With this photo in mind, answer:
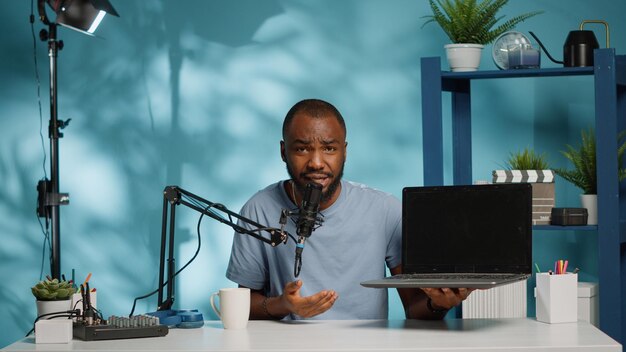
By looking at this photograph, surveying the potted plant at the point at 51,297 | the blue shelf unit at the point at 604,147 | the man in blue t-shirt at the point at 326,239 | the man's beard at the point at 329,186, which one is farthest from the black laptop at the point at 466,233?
the blue shelf unit at the point at 604,147

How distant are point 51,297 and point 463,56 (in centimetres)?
218

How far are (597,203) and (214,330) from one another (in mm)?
1997

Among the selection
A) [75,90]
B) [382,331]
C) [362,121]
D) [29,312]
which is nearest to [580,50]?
[362,121]

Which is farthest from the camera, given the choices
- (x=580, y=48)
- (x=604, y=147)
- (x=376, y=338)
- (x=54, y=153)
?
(x=54, y=153)

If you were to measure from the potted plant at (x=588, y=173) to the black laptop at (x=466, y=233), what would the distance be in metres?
1.57

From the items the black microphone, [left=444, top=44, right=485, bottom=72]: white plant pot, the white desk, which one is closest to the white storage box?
[left=444, top=44, right=485, bottom=72]: white plant pot

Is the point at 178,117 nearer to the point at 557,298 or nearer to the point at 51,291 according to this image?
the point at 51,291

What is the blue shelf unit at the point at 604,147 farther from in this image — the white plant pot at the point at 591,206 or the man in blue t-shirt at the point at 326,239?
the man in blue t-shirt at the point at 326,239

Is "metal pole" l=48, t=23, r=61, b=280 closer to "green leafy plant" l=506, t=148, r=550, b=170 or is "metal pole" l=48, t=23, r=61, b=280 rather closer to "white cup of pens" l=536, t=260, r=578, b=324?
"green leafy plant" l=506, t=148, r=550, b=170

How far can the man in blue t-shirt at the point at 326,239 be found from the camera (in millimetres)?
2682

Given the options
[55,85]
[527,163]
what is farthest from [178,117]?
[527,163]

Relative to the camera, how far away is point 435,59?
394 cm

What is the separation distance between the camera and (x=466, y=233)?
2.55 meters

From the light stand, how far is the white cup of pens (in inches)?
95.9
